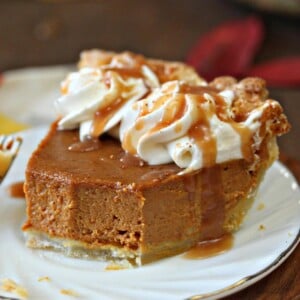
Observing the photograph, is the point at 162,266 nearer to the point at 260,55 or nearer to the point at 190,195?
the point at 190,195

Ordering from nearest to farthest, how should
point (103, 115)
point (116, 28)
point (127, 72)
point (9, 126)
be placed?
1. point (103, 115)
2. point (127, 72)
3. point (9, 126)
4. point (116, 28)

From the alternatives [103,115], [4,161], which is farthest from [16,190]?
[103,115]

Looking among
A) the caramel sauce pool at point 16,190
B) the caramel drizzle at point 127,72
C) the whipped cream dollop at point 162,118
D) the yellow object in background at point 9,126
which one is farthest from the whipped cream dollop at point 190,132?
the yellow object in background at point 9,126

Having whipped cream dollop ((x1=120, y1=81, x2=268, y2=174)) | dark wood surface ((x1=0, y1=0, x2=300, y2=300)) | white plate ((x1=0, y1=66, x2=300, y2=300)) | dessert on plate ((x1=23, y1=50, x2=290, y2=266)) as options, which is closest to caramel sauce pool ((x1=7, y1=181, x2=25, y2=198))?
white plate ((x1=0, y1=66, x2=300, y2=300))

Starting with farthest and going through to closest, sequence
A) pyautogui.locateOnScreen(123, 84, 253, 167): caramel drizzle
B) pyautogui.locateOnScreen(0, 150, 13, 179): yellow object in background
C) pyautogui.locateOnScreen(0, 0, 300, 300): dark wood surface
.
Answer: pyautogui.locateOnScreen(0, 0, 300, 300): dark wood surface → pyautogui.locateOnScreen(0, 150, 13, 179): yellow object in background → pyautogui.locateOnScreen(123, 84, 253, 167): caramel drizzle

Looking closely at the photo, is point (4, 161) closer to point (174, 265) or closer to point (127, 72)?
point (127, 72)

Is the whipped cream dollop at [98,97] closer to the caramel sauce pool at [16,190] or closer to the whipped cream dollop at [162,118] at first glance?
the whipped cream dollop at [162,118]

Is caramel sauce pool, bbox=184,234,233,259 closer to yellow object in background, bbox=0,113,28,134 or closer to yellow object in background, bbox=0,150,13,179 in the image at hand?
yellow object in background, bbox=0,150,13,179
